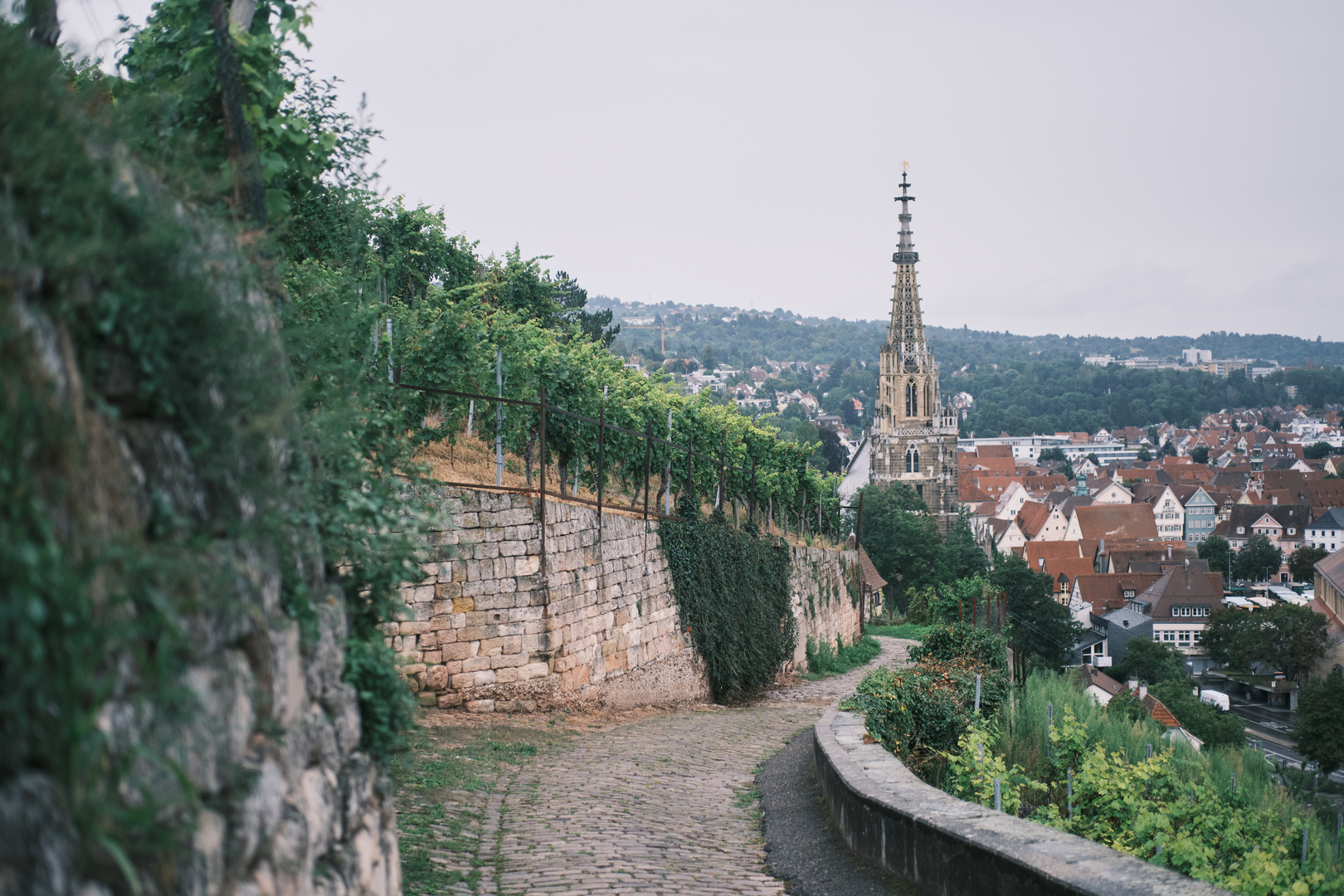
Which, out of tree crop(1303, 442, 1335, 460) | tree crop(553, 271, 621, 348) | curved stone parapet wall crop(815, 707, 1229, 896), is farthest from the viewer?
tree crop(1303, 442, 1335, 460)

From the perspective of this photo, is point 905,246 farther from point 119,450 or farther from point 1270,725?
point 119,450

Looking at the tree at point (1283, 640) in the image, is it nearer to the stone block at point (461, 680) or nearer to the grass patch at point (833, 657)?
the grass patch at point (833, 657)

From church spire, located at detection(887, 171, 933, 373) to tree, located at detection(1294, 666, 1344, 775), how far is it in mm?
70938

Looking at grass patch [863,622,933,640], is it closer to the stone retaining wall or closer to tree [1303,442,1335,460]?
the stone retaining wall

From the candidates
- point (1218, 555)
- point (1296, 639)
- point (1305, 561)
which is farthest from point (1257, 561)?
point (1296, 639)

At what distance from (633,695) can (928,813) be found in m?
7.71

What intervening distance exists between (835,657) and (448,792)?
1643 centimetres

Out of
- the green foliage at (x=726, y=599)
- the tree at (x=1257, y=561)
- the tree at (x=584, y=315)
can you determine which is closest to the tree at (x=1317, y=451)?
the tree at (x=1257, y=561)

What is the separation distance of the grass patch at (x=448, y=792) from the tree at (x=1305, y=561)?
96739 millimetres

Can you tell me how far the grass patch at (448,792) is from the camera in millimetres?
6090

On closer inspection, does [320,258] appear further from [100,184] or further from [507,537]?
[100,184]

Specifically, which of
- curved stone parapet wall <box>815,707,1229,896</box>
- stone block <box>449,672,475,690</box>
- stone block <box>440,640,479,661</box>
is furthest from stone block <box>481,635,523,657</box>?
curved stone parapet wall <box>815,707,1229,896</box>

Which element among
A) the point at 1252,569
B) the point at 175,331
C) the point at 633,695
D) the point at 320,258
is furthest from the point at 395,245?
the point at 1252,569

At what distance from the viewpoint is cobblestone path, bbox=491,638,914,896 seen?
20.7ft
